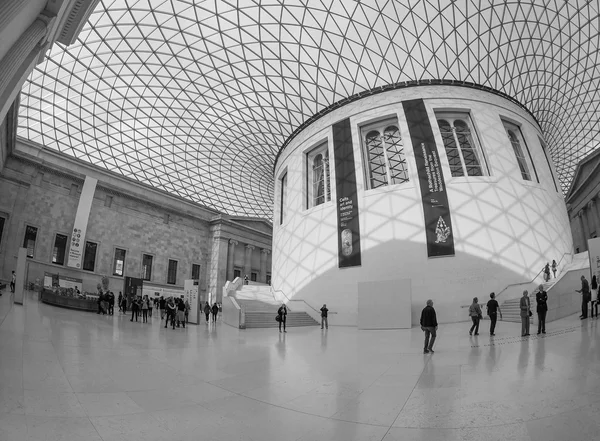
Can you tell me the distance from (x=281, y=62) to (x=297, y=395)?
31.2 metres

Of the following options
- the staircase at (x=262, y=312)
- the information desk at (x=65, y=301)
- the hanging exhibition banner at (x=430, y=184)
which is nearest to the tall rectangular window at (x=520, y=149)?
the hanging exhibition banner at (x=430, y=184)

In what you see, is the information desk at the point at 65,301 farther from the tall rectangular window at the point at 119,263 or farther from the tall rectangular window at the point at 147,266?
the tall rectangular window at the point at 147,266

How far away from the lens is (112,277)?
41.8 metres

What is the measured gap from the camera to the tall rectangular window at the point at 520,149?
2923cm

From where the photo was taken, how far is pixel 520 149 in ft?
101

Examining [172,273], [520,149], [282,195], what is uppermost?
[520,149]

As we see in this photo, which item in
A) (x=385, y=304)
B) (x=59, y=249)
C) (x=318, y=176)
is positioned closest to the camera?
(x=385, y=304)

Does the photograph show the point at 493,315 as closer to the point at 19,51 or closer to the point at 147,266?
the point at 19,51

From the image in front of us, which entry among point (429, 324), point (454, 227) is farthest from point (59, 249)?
point (429, 324)

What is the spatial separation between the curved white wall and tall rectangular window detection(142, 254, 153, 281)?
2274cm

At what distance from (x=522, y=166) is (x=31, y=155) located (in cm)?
4727

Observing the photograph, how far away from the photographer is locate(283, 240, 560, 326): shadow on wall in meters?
24.2

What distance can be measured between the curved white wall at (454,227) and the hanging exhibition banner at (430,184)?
1.51 ft

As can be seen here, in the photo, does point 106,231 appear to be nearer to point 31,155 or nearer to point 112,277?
point 112,277
